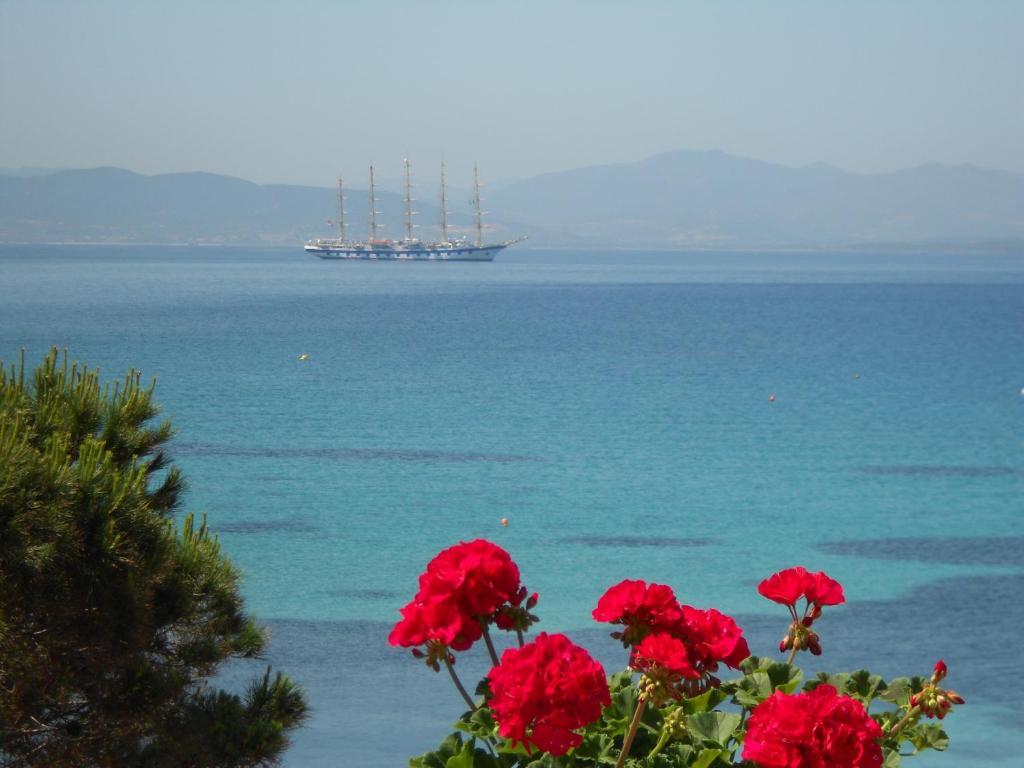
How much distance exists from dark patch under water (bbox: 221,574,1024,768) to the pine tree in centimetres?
519

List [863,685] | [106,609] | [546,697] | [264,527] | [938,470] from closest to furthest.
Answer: [546,697] → [863,685] → [106,609] → [264,527] → [938,470]

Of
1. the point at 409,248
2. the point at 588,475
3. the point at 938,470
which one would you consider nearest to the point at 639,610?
the point at 588,475

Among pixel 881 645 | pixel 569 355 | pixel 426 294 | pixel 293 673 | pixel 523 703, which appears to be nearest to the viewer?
pixel 523 703

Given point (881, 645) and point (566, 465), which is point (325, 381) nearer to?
point (566, 465)

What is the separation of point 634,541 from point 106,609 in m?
14.2

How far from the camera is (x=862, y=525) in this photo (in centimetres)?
2009

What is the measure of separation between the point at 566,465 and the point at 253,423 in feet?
27.2

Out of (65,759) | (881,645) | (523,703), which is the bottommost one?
(881,645)

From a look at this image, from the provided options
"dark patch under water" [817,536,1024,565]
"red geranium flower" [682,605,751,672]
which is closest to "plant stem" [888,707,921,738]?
"red geranium flower" [682,605,751,672]

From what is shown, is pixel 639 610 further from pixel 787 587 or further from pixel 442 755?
pixel 442 755

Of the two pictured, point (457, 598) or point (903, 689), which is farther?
point (903, 689)

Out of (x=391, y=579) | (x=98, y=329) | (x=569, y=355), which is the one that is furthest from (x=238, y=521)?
(x=98, y=329)

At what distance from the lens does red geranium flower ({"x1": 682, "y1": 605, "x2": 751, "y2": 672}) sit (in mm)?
2549

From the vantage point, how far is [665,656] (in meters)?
2.30
